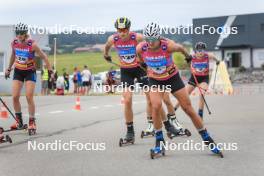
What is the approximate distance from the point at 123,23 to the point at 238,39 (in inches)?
2825

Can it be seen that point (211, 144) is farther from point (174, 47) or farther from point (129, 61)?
point (129, 61)

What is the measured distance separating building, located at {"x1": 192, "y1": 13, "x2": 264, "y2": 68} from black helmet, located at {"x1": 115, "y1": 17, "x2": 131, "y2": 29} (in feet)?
219

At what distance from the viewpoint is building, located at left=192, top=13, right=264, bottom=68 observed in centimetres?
7700

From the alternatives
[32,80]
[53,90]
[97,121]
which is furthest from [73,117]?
[53,90]

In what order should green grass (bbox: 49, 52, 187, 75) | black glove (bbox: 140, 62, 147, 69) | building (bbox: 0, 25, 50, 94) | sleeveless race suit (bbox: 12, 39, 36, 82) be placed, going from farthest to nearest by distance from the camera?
green grass (bbox: 49, 52, 187, 75), building (bbox: 0, 25, 50, 94), sleeveless race suit (bbox: 12, 39, 36, 82), black glove (bbox: 140, 62, 147, 69)

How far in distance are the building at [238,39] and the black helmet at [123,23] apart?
219 ft

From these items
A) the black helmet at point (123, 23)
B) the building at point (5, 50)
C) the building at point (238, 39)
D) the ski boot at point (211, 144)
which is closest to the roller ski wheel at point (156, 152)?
the ski boot at point (211, 144)

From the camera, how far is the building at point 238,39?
77.0 metres

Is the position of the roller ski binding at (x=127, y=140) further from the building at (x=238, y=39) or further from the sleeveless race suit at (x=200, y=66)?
the building at (x=238, y=39)

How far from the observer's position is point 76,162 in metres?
8.50

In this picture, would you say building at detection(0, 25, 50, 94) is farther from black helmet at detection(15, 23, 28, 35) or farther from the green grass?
the green grass

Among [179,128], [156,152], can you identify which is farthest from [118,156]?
[179,128]

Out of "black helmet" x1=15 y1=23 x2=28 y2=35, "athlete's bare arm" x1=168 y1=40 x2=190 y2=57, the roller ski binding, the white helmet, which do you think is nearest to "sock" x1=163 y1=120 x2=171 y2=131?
the roller ski binding

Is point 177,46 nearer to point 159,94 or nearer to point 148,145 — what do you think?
point 159,94
